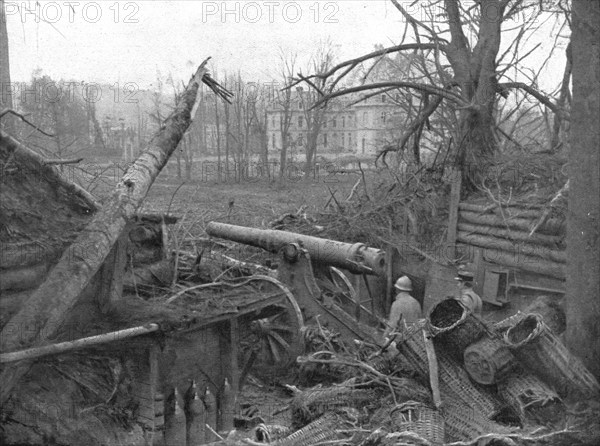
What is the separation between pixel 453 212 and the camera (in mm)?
12641

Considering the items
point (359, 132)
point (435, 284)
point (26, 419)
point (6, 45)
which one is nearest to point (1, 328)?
point (26, 419)

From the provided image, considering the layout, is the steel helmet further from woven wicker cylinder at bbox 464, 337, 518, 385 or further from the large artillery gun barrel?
woven wicker cylinder at bbox 464, 337, 518, 385

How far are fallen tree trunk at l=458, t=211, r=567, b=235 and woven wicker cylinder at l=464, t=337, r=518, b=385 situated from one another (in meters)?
6.16

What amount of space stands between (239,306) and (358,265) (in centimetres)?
184

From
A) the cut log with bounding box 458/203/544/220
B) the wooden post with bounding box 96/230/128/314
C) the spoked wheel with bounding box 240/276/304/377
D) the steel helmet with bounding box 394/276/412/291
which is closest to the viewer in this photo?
the wooden post with bounding box 96/230/128/314

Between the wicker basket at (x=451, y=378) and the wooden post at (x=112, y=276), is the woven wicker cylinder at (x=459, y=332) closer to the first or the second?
the wicker basket at (x=451, y=378)

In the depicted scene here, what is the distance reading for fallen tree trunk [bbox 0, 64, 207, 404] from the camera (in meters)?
4.70

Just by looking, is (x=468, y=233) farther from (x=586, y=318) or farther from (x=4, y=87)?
(x=4, y=87)

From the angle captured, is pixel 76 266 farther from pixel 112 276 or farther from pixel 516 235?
pixel 516 235

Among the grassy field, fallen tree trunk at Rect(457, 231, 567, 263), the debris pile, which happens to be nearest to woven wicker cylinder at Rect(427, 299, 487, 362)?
the debris pile

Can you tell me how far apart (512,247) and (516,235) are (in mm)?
230


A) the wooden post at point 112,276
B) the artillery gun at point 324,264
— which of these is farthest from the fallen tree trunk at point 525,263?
the wooden post at point 112,276

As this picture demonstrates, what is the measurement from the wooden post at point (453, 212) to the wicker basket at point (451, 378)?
7.42 metres

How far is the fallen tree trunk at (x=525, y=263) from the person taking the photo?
10.5m
